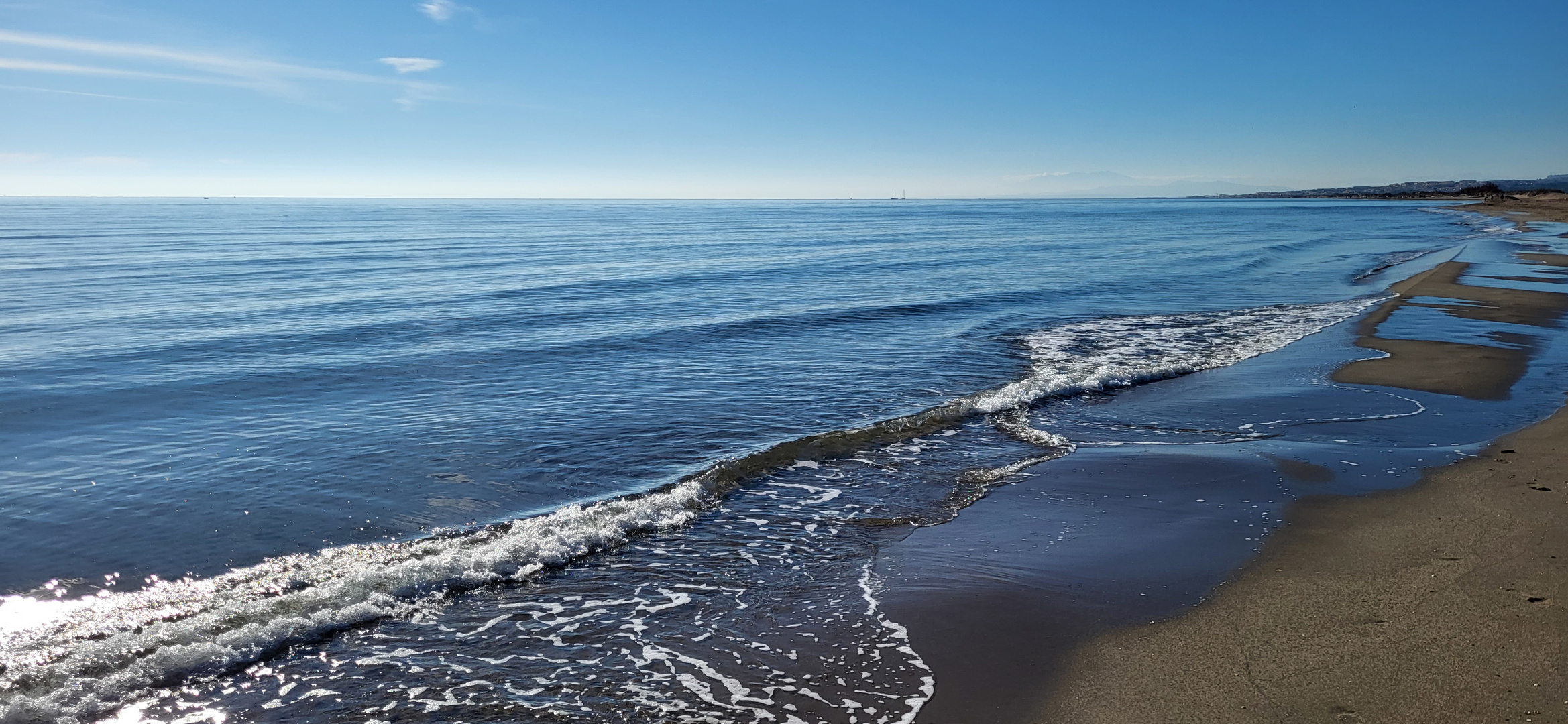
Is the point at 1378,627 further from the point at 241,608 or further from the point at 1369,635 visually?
the point at 241,608

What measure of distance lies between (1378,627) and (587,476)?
9020 mm

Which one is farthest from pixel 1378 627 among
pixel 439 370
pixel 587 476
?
pixel 439 370

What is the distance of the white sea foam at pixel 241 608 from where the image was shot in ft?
21.2

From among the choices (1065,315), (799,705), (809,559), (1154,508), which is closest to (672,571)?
(809,559)

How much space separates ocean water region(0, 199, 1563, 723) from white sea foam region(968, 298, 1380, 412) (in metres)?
0.16

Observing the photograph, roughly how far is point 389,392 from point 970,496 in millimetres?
11949

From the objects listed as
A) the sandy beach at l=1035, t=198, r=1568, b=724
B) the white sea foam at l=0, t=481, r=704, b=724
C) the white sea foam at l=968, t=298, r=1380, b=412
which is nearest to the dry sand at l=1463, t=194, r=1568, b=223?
the white sea foam at l=968, t=298, r=1380, b=412

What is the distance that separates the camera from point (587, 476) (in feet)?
38.1

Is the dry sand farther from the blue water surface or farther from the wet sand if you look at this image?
the wet sand

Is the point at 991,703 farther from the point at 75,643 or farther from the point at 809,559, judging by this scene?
the point at 75,643

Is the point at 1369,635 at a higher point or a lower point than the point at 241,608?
higher

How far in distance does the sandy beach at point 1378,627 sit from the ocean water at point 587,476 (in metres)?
0.59

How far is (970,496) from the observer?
10453 mm

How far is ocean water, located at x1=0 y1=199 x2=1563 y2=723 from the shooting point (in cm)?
659
